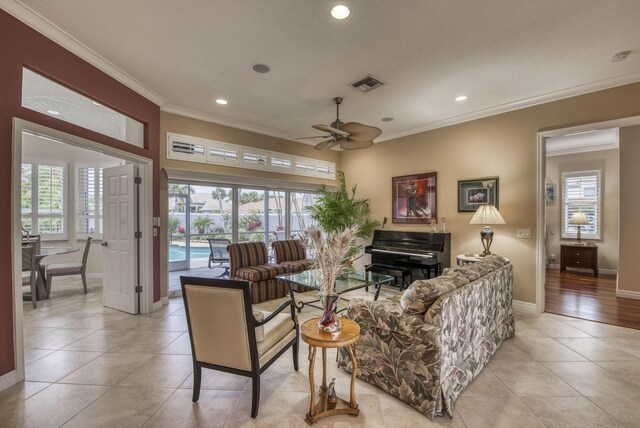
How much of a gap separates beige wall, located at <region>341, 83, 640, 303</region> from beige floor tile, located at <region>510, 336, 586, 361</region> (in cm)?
125

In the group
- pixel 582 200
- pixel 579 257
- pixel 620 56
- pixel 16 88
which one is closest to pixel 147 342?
pixel 16 88

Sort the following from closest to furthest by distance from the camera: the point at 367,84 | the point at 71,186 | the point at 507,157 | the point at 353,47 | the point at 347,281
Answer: the point at 353,47
the point at 367,84
the point at 347,281
the point at 507,157
the point at 71,186

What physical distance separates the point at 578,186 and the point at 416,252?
4.83m

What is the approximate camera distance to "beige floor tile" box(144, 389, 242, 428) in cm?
190

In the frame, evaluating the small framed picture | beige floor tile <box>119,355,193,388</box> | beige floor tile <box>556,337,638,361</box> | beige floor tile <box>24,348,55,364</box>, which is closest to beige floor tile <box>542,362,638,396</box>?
beige floor tile <box>556,337,638,361</box>

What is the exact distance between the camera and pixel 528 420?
1.92m

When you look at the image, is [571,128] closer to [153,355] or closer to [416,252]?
[416,252]

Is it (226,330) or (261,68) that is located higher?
(261,68)

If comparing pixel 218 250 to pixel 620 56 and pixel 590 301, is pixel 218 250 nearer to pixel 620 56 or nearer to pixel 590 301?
pixel 620 56

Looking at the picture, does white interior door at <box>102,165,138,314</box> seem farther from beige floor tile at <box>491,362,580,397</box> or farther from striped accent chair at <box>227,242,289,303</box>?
beige floor tile at <box>491,362,580,397</box>

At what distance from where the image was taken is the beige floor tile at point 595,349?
2746 mm

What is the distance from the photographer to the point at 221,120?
496 cm

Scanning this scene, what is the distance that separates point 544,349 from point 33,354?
5.08 metres

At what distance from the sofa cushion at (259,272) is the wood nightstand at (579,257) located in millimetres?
6235
